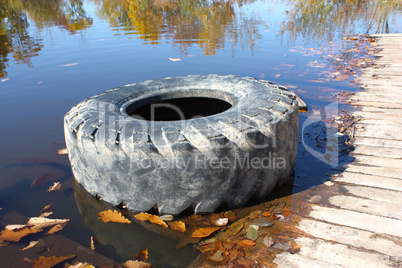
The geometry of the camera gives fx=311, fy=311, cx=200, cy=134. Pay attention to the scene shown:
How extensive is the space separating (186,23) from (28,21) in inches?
284

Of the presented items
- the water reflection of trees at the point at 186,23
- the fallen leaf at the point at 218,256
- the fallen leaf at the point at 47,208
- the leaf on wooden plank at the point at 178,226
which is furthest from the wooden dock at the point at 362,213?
the water reflection of trees at the point at 186,23

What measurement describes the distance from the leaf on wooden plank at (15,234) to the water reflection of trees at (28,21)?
526 centimetres

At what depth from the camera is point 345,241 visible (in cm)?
183

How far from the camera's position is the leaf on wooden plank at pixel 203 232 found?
2.02 m

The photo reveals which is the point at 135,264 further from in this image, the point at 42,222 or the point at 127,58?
the point at 127,58

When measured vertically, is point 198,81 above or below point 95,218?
above

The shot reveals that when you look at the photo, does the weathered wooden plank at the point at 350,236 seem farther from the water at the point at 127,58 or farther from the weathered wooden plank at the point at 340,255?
the water at the point at 127,58

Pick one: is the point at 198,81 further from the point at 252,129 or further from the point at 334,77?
the point at 334,77

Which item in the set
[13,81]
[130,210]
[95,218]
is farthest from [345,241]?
[13,81]

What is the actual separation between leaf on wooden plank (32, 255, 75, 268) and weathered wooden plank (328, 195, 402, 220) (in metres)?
1.85

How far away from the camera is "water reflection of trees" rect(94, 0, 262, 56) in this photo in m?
8.81

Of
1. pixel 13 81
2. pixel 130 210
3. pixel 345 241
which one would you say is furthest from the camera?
pixel 13 81

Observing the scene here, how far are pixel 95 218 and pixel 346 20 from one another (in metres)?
11.6

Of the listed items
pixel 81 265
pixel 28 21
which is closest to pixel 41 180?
pixel 81 265
